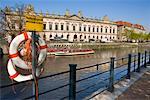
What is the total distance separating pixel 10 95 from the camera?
14.8 meters

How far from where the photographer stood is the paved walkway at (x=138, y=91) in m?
7.05

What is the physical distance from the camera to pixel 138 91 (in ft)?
26.0

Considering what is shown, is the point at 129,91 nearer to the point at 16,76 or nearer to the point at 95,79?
the point at 16,76

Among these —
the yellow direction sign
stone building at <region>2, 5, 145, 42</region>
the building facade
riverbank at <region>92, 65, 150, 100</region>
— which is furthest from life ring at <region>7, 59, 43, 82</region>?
the building facade

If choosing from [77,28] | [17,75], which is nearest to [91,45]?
[77,28]

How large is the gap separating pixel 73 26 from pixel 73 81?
8836cm

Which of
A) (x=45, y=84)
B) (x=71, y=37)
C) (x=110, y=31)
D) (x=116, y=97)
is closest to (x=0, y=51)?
(x=45, y=84)

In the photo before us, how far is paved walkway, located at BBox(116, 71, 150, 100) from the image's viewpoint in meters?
7.05

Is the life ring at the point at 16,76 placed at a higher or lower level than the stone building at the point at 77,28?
lower

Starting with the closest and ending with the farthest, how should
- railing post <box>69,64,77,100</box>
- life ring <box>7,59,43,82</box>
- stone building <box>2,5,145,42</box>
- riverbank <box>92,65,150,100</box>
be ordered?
life ring <box>7,59,43,82</box>, railing post <box>69,64,77,100</box>, riverbank <box>92,65,150,100</box>, stone building <box>2,5,145,42</box>

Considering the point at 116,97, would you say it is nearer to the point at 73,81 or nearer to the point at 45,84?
the point at 73,81

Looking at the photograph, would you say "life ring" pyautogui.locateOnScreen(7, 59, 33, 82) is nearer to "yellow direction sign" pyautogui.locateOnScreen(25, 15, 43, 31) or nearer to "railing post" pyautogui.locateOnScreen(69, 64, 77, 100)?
"railing post" pyautogui.locateOnScreen(69, 64, 77, 100)

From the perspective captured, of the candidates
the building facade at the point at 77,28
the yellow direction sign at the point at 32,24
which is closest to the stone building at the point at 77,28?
the building facade at the point at 77,28

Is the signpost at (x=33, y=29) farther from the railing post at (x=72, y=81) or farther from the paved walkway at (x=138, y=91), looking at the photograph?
the paved walkway at (x=138, y=91)
